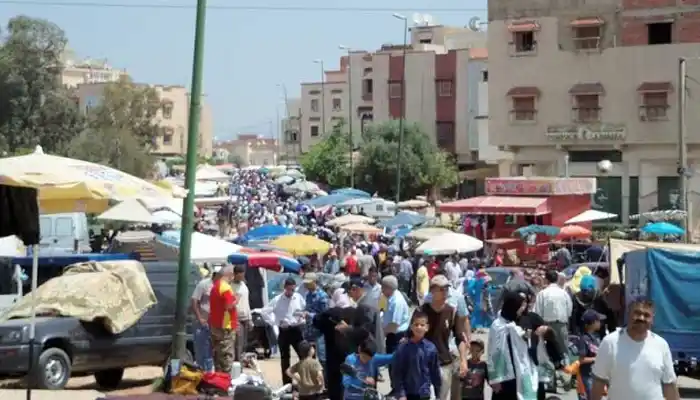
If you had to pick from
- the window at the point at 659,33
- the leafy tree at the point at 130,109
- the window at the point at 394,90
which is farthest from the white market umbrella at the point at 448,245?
the window at the point at 394,90

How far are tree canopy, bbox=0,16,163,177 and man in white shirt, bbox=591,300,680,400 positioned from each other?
5170 cm

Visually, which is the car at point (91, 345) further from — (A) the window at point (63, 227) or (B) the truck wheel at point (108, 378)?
(A) the window at point (63, 227)

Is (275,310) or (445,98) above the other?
(445,98)

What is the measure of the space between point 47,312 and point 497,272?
13.7m

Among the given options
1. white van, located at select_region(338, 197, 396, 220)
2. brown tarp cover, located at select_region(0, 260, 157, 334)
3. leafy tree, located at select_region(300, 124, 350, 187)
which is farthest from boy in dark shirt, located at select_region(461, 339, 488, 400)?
leafy tree, located at select_region(300, 124, 350, 187)

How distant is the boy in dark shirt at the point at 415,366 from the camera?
437 inches

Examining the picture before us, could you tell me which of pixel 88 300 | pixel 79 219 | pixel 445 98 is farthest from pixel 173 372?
pixel 445 98

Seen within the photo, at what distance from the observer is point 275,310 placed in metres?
18.1

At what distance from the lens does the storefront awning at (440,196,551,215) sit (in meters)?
45.1

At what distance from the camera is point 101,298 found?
16750mm

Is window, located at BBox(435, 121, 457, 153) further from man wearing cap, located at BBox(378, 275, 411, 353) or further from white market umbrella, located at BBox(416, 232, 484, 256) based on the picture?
man wearing cap, located at BBox(378, 275, 411, 353)

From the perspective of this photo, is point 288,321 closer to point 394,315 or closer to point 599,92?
point 394,315

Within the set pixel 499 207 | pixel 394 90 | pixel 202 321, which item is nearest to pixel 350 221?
pixel 499 207

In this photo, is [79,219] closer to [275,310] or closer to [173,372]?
[275,310]
